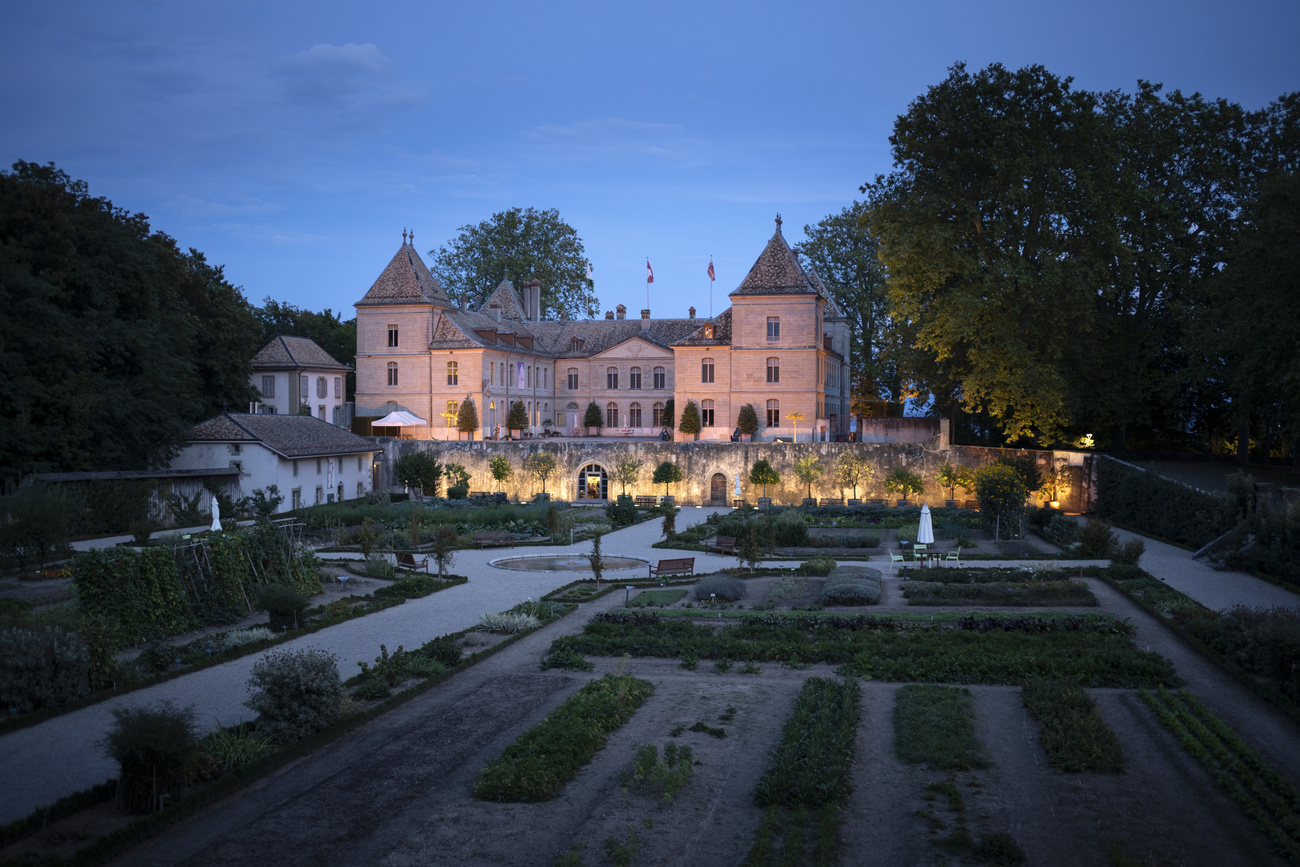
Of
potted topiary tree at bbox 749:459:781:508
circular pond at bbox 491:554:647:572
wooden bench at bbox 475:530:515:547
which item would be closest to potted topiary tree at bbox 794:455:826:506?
potted topiary tree at bbox 749:459:781:508

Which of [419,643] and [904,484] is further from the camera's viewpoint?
[904,484]

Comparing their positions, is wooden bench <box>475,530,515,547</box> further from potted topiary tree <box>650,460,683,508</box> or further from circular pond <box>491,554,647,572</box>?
potted topiary tree <box>650,460,683,508</box>

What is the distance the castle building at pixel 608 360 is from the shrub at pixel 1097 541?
23.4 m

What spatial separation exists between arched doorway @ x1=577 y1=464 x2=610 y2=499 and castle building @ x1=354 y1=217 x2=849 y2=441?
7713mm

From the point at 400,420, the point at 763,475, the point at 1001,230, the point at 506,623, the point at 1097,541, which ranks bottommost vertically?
the point at 506,623

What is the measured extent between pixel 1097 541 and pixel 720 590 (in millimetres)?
11624

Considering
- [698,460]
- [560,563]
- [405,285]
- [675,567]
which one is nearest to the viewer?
[675,567]

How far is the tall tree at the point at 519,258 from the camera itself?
68.0 metres

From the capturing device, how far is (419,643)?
16250 millimetres

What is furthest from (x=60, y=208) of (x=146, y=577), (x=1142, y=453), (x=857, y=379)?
(x=1142, y=453)

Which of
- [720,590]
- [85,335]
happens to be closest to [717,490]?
[720,590]

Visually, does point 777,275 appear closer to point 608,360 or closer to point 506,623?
point 608,360

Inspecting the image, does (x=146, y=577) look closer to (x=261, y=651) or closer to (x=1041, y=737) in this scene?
(x=261, y=651)

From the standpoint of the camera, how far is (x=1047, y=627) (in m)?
16.3
